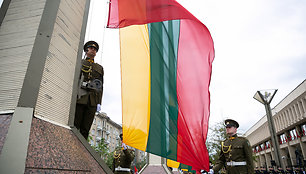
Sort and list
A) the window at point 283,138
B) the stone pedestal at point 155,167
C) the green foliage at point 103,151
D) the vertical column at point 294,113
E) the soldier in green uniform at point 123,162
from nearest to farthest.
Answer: the soldier in green uniform at point 123,162, the stone pedestal at point 155,167, the green foliage at point 103,151, the vertical column at point 294,113, the window at point 283,138

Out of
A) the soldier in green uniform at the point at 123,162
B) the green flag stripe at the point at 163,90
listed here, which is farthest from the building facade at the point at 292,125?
the green flag stripe at the point at 163,90

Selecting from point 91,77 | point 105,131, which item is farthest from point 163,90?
point 105,131

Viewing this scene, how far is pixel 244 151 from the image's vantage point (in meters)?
4.72

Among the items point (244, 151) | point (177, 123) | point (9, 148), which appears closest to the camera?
point (9, 148)

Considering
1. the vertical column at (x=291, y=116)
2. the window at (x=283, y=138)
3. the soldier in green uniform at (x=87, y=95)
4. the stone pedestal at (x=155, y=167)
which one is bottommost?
the stone pedestal at (x=155, y=167)

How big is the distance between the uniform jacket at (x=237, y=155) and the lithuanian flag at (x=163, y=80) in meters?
2.12

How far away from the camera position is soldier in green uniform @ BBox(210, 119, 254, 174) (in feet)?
15.0

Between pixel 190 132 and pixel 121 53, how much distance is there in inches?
60.2

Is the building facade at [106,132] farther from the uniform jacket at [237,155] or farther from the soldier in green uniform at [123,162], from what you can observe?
the uniform jacket at [237,155]

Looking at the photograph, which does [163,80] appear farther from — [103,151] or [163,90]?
[103,151]

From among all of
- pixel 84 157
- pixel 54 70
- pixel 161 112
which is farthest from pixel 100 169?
pixel 161 112

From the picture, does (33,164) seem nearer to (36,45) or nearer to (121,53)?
(36,45)

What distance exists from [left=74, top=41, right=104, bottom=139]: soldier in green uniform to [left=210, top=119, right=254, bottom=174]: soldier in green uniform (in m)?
3.42

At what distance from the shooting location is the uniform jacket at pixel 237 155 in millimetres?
4543
